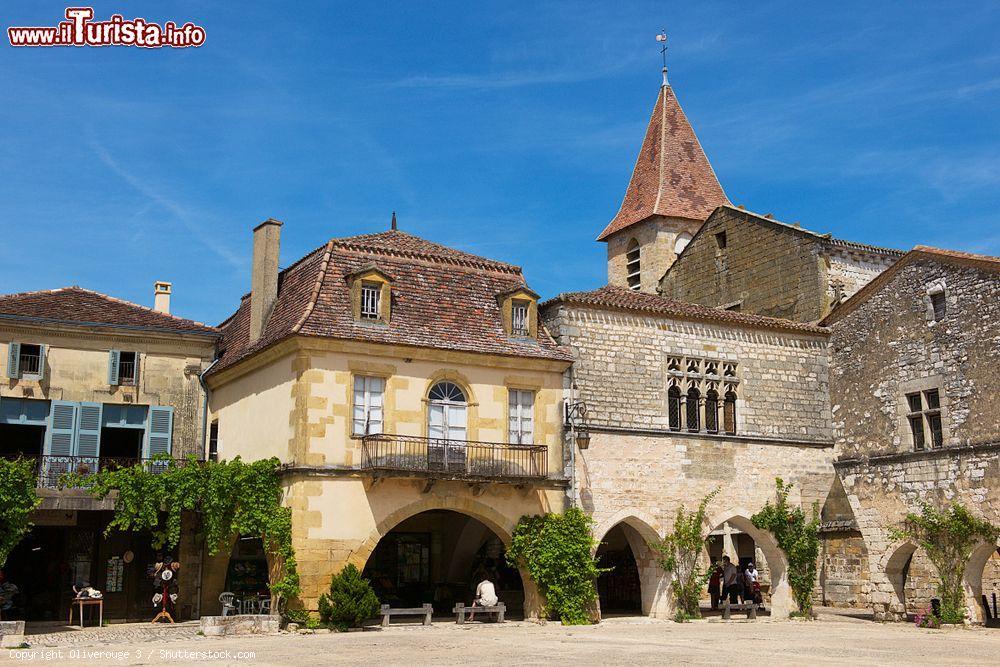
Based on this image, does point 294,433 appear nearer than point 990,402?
Yes

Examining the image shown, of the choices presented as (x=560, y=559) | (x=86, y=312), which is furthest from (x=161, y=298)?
(x=560, y=559)

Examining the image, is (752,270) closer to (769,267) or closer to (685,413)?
(769,267)

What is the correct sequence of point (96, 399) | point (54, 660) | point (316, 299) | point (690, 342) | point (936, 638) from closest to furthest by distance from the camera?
point (54, 660)
point (936, 638)
point (316, 299)
point (96, 399)
point (690, 342)

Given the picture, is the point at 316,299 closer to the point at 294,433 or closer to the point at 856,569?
the point at 294,433

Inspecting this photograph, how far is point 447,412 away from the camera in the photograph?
2292cm

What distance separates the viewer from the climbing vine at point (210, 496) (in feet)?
69.5

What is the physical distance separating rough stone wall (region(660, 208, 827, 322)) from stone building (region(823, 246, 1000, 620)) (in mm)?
1949

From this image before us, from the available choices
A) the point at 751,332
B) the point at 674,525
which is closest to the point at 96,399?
the point at 674,525

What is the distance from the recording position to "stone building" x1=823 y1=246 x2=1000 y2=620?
76.6 feet

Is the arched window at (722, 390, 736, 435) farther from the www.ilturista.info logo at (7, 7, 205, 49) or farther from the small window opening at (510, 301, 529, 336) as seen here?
the www.ilturista.info logo at (7, 7, 205, 49)

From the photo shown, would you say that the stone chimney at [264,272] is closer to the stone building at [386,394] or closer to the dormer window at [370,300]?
the stone building at [386,394]

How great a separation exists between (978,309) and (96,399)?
19148mm

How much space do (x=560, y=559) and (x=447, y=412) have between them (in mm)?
3801

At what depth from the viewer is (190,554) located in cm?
2430
